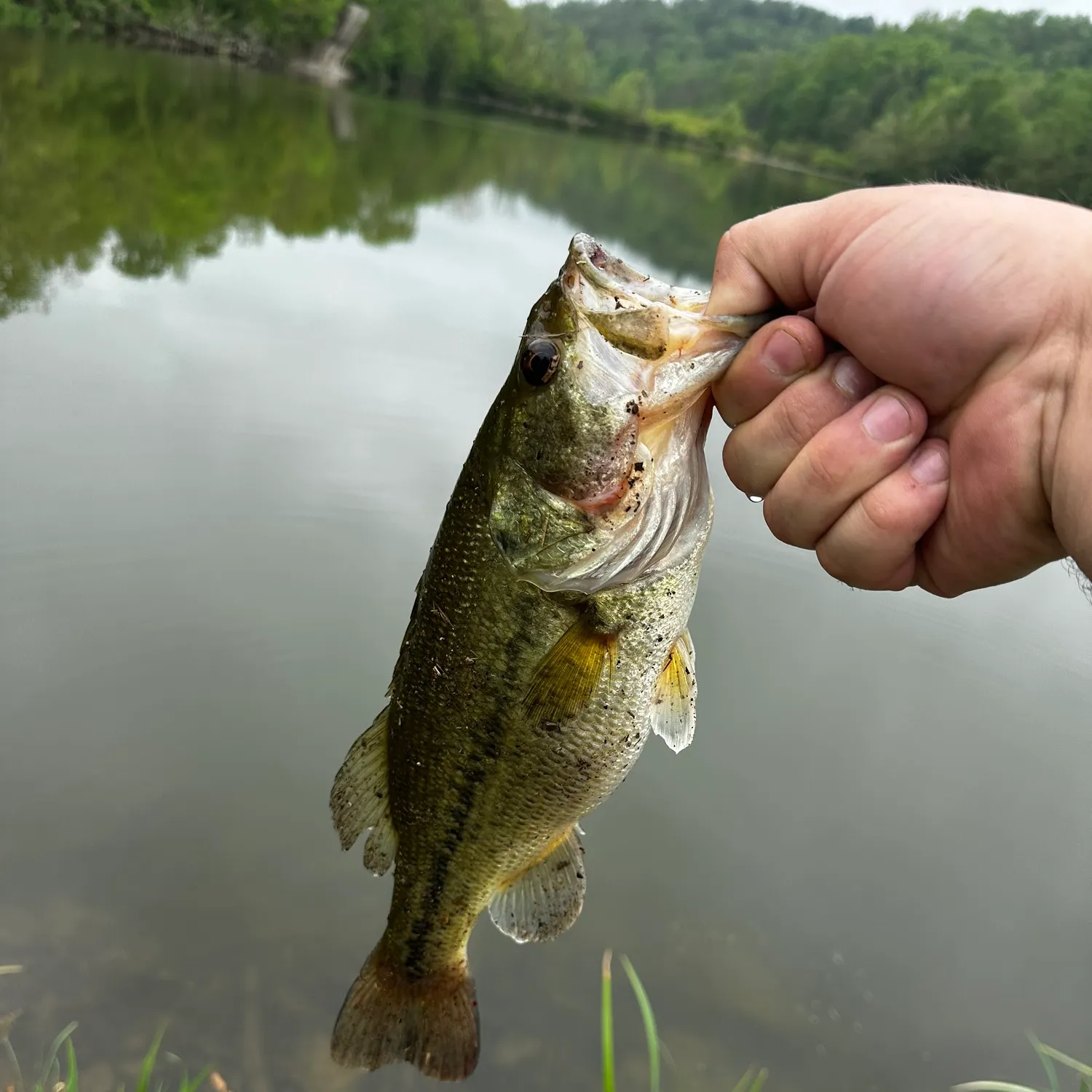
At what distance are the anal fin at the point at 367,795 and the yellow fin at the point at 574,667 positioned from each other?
60 centimetres

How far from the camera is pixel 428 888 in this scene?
245 cm

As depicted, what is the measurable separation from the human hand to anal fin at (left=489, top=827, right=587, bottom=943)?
3.87 ft

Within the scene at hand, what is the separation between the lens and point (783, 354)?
6.14ft

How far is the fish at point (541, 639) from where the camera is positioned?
1874 millimetres

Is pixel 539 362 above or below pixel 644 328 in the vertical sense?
below

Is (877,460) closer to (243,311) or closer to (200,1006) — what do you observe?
(200,1006)

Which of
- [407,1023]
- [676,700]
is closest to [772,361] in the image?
[676,700]

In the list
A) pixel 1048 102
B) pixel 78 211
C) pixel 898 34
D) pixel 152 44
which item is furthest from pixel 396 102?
pixel 898 34

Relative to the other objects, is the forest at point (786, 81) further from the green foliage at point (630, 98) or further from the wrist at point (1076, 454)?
the wrist at point (1076, 454)

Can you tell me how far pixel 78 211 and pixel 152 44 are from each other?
1869 inches

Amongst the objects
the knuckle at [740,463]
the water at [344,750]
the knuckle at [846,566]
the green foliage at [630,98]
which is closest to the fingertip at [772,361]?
the knuckle at [740,463]

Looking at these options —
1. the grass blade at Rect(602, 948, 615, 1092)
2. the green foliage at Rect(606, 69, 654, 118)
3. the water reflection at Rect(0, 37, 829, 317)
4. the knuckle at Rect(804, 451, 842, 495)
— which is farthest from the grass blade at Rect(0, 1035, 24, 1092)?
the green foliage at Rect(606, 69, 654, 118)

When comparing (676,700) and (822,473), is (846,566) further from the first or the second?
(676,700)

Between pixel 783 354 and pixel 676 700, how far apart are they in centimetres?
97
